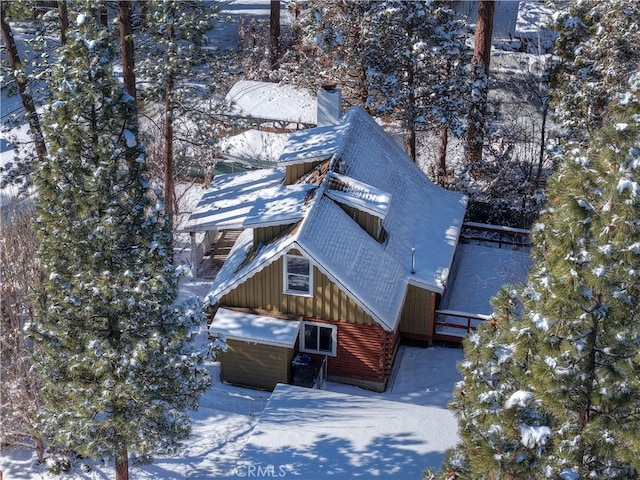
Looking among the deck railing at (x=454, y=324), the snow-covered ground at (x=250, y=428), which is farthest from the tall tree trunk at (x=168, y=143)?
the deck railing at (x=454, y=324)

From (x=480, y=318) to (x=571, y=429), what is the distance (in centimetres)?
1163

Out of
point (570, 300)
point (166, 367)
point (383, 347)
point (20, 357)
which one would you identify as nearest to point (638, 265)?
point (570, 300)

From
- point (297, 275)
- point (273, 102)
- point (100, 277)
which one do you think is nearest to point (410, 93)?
point (273, 102)

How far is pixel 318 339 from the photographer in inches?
827

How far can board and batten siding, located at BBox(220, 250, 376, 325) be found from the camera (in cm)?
2019

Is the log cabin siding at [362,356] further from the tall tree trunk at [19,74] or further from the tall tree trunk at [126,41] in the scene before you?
the tall tree trunk at [19,74]

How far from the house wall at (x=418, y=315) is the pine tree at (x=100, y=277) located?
8.40 m

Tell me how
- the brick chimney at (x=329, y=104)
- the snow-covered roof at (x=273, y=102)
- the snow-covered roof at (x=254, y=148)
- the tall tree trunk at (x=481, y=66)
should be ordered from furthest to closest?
the snow-covered roof at (x=273, y=102) → the snow-covered roof at (x=254, y=148) → the tall tree trunk at (x=481, y=66) → the brick chimney at (x=329, y=104)

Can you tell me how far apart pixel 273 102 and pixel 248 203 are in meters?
9.27

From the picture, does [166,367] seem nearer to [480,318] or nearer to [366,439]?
[366,439]

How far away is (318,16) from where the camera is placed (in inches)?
1101

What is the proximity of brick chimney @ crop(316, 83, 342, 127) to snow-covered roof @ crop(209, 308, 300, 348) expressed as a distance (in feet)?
22.9

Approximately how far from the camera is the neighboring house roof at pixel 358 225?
19.9 m

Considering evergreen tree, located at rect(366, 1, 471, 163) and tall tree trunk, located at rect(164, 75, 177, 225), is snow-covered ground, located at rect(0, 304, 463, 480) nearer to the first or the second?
tall tree trunk, located at rect(164, 75, 177, 225)
